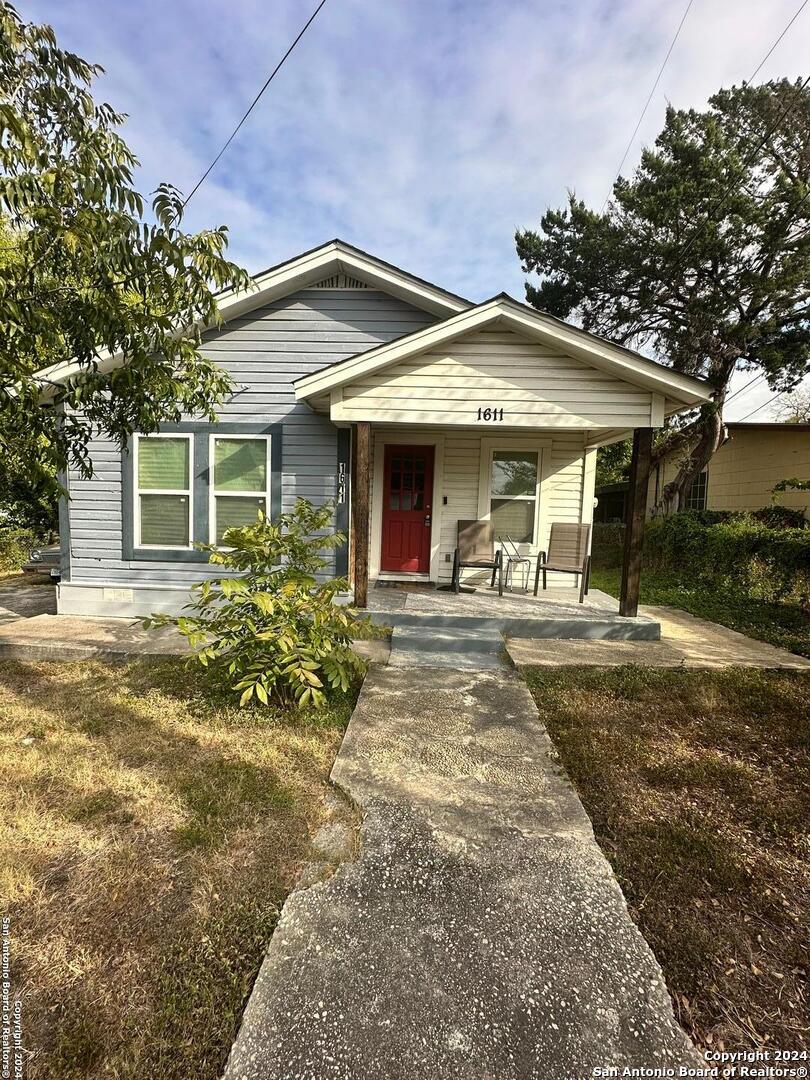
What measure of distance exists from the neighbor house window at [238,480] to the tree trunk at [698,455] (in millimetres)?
11450

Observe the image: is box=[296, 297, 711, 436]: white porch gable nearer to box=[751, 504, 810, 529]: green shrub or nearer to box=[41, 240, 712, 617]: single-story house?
box=[41, 240, 712, 617]: single-story house

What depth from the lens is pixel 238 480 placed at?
638 cm

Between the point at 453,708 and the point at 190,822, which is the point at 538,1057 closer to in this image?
the point at 190,822

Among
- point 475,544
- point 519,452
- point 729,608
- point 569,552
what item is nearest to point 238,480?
point 475,544

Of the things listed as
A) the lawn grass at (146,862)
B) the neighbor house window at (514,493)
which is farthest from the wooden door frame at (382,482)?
the lawn grass at (146,862)

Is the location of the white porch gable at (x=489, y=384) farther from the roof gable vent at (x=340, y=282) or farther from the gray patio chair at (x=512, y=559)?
the gray patio chair at (x=512, y=559)

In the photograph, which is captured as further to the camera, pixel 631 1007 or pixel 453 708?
pixel 453 708

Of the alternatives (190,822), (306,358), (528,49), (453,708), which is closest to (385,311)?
(306,358)

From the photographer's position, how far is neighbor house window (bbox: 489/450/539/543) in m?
7.41

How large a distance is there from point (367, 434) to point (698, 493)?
14186mm

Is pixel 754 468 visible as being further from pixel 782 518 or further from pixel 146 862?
pixel 146 862

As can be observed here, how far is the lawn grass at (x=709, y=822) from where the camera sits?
5.35 feet

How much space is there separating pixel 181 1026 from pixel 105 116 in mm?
4156

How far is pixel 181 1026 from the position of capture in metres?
1.45
